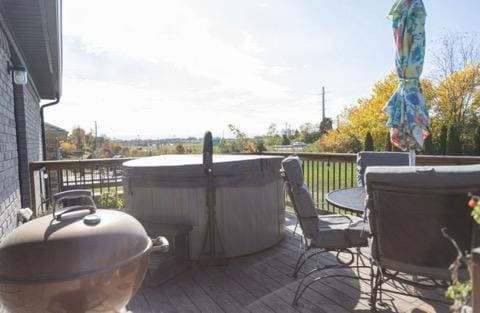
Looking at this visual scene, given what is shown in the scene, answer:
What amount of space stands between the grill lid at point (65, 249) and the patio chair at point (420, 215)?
1.40 meters

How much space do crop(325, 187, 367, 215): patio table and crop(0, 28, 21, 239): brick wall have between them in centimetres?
296

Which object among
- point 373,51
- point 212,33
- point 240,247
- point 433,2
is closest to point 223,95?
point 373,51

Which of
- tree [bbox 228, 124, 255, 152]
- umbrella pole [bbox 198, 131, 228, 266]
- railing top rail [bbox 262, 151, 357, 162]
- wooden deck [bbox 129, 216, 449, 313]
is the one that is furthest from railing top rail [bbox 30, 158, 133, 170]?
tree [bbox 228, 124, 255, 152]

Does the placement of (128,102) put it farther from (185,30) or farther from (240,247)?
(240,247)

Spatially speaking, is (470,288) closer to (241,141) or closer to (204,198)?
(204,198)

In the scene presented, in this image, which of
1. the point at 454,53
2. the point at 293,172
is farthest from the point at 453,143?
the point at 293,172

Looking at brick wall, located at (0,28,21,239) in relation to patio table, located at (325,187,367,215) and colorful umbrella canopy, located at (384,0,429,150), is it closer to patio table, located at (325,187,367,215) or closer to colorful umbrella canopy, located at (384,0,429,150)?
patio table, located at (325,187,367,215)

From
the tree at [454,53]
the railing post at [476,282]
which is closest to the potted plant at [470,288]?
the railing post at [476,282]

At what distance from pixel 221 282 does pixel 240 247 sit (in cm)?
65

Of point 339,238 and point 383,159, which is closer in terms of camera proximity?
point 339,238

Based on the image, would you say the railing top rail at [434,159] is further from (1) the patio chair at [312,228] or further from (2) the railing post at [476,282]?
(2) the railing post at [476,282]

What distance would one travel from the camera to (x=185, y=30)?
809cm

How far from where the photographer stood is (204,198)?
11.4 ft

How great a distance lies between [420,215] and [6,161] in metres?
3.77
